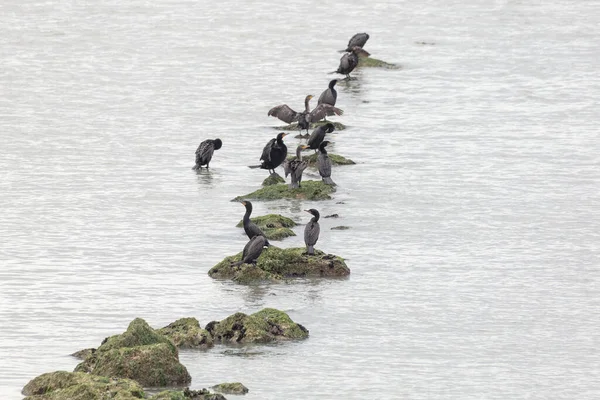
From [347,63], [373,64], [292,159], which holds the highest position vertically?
[347,63]

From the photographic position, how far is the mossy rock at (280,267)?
94.4 feet

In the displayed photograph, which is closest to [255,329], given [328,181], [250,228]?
[250,228]

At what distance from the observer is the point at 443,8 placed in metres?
77.1

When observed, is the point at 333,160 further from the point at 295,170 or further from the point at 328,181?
the point at 295,170

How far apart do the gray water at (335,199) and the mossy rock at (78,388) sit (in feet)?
2.64

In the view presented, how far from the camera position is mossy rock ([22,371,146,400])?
64.1 ft

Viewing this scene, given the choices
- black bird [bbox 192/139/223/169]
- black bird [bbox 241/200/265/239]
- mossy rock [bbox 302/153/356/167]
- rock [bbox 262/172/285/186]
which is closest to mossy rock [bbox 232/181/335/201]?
rock [bbox 262/172/285/186]

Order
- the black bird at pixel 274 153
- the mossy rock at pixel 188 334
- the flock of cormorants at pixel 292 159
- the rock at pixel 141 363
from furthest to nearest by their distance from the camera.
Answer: the black bird at pixel 274 153, the flock of cormorants at pixel 292 159, the mossy rock at pixel 188 334, the rock at pixel 141 363

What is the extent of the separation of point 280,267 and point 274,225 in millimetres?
4121

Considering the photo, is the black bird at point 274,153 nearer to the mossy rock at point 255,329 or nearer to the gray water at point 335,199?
the gray water at point 335,199

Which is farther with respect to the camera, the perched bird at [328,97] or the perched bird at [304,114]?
the perched bird at [328,97]

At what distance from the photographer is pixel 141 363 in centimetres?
2166

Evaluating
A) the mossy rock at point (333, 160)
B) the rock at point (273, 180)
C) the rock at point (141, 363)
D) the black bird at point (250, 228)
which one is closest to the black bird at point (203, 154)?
the rock at point (273, 180)

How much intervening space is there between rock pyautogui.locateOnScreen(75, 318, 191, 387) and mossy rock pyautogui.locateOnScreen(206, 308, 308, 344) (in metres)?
2.25
